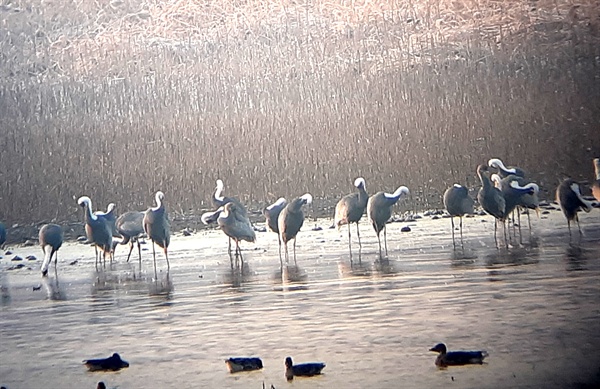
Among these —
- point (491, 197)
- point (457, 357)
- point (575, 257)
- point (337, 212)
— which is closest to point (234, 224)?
point (337, 212)

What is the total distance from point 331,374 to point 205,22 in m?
2.83

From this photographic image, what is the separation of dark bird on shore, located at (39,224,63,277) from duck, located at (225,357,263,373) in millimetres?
2261

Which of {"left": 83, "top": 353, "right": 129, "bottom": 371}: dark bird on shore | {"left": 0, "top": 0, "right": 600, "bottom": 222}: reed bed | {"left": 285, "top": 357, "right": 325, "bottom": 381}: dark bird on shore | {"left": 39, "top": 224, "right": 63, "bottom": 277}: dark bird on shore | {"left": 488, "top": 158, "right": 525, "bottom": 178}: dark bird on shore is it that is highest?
{"left": 0, "top": 0, "right": 600, "bottom": 222}: reed bed

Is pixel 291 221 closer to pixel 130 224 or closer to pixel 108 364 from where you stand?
pixel 130 224

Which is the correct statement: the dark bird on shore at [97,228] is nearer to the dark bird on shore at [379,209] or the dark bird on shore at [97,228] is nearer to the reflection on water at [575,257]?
the dark bird on shore at [379,209]

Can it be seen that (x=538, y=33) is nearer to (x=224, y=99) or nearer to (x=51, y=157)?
(x=224, y=99)

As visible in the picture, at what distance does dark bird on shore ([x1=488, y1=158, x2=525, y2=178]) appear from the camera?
23.0 ft

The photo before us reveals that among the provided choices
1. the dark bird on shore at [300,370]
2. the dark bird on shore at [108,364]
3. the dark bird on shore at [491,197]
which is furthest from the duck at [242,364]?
the dark bird on shore at [491,197]

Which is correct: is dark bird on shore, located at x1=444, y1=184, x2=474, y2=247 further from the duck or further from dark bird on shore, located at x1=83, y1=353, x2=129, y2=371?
dark bird on shore, located at x1=83, y1=353, x2=129, y2=371

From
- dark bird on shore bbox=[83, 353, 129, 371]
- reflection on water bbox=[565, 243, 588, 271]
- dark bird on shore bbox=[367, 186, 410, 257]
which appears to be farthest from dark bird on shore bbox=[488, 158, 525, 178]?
dark bird on shore bbox=[83, 353, 129, 371]

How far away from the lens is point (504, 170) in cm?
702

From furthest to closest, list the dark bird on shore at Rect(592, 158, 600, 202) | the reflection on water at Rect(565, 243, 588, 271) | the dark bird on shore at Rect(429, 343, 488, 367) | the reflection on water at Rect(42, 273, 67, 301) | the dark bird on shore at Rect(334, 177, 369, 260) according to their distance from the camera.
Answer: the dark bird on shore at Rect(334, 177, 369, 260) < the dark bird on shore at Rect(592, 158, 600, 202) < the reflection on water at Rect(42, 273, 67, 301) < the reflection on water at Rect(565, 243, 588, 271) < the dark bird on shore at Rect(429, 343, 488, 367)

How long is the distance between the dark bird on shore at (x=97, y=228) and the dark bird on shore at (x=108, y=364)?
1809 millimetres

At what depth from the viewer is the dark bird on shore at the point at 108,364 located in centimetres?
536
